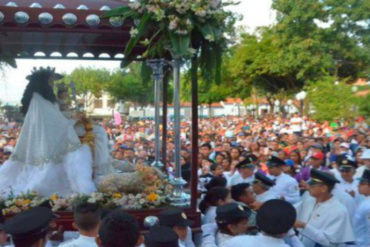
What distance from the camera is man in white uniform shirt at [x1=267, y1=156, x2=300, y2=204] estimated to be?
7.57m

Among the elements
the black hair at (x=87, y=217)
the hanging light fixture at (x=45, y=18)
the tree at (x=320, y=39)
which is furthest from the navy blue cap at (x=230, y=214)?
the tree at (x=320, y=39)

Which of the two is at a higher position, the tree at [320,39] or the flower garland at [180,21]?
the tree at [320,39]

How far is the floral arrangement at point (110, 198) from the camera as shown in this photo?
5.67 meters

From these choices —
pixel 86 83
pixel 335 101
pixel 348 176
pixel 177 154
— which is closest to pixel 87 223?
pixel 177 154

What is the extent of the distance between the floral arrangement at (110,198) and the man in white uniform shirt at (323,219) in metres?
Result: 1.70

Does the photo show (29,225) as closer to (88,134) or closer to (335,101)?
(88,134)

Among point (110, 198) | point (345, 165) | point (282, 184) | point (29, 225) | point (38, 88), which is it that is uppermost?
point (38, 88)

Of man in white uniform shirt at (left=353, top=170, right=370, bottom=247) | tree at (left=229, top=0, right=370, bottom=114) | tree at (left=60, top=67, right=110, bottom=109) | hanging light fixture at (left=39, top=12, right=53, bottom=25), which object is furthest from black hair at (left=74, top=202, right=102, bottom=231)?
tree at (left=229, top=0, right=370, bottom=114)

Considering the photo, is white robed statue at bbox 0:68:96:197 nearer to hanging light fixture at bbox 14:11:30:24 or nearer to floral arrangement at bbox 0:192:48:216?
floral arrangement at bbox 0:192:48:216

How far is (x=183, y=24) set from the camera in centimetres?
545

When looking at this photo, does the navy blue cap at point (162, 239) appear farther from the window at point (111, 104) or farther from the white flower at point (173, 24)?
the window at point (111, 104)

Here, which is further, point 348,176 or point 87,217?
point 348,176

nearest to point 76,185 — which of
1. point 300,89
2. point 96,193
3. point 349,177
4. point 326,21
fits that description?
point 96,193

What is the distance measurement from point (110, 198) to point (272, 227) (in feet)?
9.15
